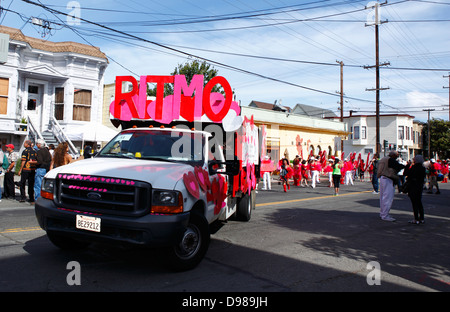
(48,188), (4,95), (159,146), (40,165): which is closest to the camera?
(48,188)

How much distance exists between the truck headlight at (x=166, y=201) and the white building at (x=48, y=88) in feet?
52.1

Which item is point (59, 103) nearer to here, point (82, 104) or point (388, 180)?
point (82, 104)

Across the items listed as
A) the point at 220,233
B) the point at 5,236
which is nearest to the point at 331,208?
the point at 220,233

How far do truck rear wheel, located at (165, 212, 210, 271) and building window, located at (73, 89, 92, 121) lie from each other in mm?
18557

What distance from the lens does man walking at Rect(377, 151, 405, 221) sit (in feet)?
31.2

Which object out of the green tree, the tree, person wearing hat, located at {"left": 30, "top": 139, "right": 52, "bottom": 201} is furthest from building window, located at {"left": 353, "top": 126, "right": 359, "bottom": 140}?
person wearing hat, located at {"left": 30, "top": 139, "right": 52, "bottom": 201}

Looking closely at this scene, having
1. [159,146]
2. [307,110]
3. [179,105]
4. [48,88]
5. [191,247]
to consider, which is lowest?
[191,247]

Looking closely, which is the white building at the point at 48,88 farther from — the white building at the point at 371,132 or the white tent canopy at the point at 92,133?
the white building at the point at 371,132

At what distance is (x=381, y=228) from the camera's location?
852 cm

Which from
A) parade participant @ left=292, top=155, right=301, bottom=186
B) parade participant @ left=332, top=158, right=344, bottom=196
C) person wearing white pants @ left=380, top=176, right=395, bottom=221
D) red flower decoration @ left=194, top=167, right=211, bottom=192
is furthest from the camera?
parade participant @ left=292, top=155, right=301, bottom=186

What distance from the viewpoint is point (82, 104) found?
21344 mm

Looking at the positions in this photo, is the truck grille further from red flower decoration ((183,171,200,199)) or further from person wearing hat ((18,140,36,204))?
person wearing hat ((18,140,36,204))

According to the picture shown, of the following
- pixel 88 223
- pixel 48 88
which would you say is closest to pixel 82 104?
pixel 48 88

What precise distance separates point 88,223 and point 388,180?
316 inches
